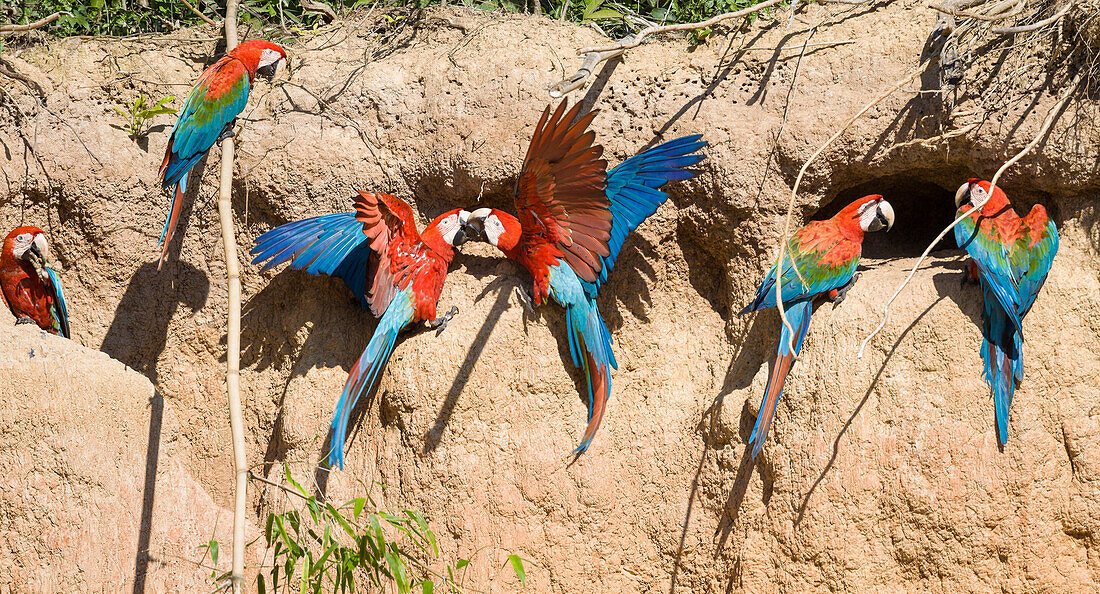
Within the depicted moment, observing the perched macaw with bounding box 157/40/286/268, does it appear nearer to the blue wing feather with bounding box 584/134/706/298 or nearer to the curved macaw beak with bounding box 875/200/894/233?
the blue wing feather with bounding box 584/134/706/298

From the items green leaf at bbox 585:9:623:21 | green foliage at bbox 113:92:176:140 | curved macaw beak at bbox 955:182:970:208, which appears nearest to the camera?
curved macaw beak at bbox 955:182:970:208

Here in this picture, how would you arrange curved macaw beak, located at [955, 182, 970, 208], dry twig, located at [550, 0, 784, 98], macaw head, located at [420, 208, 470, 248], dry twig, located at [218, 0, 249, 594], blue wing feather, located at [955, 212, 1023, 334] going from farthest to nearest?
1. macaw head, located at [420, 208, 470, 248]
2. dry twig, located at [550, 0, 784, 98]
3. curved macaw beak, located at [955, 182, 970, 208]
4. blue wing feather, located at [955, 212, 1023, 334]
5. dry twig, located at [218, 0, 249, 594]

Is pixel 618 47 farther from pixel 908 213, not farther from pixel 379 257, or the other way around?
pixel 908 213

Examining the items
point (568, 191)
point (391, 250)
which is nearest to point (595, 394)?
point (568, 191)

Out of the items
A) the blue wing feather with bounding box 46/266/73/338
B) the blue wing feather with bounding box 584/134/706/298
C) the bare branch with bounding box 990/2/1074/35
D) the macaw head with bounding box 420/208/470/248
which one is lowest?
the blue wing feather with bounding box 46/266/73/338

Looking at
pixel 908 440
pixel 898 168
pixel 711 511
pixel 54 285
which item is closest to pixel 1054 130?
pixel 898 168

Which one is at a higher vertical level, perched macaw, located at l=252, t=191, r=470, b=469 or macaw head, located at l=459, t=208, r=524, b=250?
macaw head, located at l=459, t=208, r=524, b=250

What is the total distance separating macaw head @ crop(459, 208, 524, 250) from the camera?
9.91 feet

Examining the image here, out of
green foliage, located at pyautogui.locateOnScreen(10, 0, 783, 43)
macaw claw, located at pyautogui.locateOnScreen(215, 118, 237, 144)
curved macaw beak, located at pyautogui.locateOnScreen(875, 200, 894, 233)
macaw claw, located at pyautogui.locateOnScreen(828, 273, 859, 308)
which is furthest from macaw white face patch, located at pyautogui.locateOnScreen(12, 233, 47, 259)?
curved macaw beak, located at pyautogui.locateOnScreen(875, 200, 894, 233)

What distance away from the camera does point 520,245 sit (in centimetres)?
304

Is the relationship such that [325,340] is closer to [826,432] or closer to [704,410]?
[704,410]

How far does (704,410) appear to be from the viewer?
10.2 feet

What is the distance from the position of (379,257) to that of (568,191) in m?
0.68

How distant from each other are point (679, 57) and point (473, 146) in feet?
2.66
